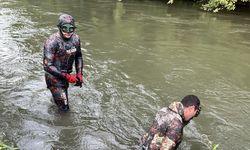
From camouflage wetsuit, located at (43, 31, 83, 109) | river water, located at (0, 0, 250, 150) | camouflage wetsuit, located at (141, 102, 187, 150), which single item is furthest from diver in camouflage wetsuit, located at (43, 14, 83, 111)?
camouflage wetsuit, located at (141, 102, 187, 150)

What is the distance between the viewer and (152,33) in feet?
46.4

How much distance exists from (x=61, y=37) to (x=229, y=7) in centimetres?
1251

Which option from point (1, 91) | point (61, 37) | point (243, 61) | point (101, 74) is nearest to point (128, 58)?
point (101, 74)

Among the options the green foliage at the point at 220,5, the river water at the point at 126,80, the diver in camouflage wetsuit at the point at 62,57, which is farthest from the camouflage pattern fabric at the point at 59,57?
the green foliage at the point at 220,5

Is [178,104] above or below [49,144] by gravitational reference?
above

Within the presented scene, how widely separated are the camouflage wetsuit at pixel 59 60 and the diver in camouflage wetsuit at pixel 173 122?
A: 215 cm

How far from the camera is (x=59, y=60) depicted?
655 centimetres

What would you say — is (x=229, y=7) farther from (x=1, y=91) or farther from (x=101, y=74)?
(x=1, y=91)

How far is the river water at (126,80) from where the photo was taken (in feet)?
22.2

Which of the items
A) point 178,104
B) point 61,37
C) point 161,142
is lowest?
point 161,142

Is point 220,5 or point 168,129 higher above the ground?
point 220,5

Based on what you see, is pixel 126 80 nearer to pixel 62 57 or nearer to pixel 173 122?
pixel 62 57

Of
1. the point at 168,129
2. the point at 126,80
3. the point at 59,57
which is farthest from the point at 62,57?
the point at 126,80

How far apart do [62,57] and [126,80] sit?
118 inches
